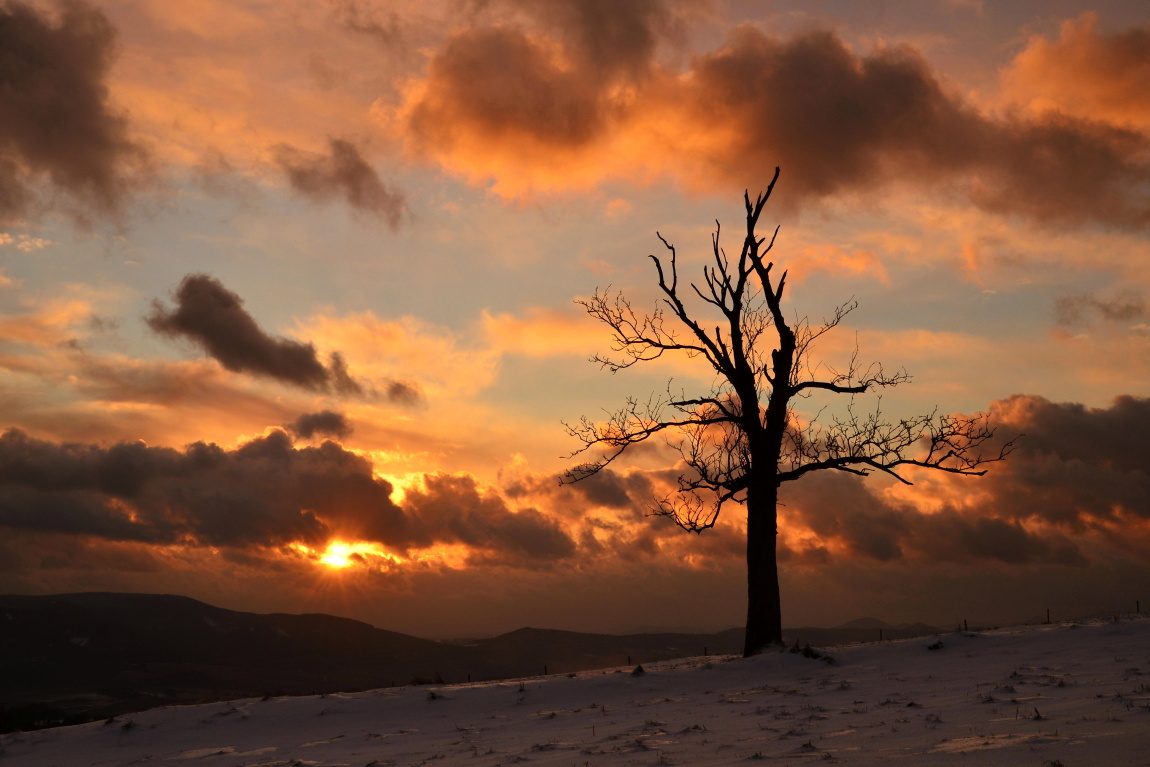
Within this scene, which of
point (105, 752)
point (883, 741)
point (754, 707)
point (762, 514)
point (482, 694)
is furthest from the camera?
point (762, 514)

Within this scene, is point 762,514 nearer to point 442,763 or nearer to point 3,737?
point 442,763

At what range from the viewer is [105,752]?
51.7 ft

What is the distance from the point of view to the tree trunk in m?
20.7

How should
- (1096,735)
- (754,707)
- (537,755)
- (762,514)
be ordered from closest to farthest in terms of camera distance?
(1096,735), (537,755), (754,707), (762,514)

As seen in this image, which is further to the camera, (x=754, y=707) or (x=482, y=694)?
(x=482, y=694)

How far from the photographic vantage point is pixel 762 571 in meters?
21.2

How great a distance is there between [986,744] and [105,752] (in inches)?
604

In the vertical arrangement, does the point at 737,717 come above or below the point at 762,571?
below

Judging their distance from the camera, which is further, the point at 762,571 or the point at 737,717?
the point at 762,571

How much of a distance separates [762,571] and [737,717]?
863cm

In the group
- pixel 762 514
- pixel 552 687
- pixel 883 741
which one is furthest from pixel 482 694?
pixel 883 741

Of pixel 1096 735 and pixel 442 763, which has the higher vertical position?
pixel 1096 735

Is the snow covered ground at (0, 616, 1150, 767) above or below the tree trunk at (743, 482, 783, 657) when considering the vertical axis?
below

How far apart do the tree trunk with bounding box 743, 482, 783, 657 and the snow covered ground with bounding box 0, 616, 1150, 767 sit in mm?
2041
